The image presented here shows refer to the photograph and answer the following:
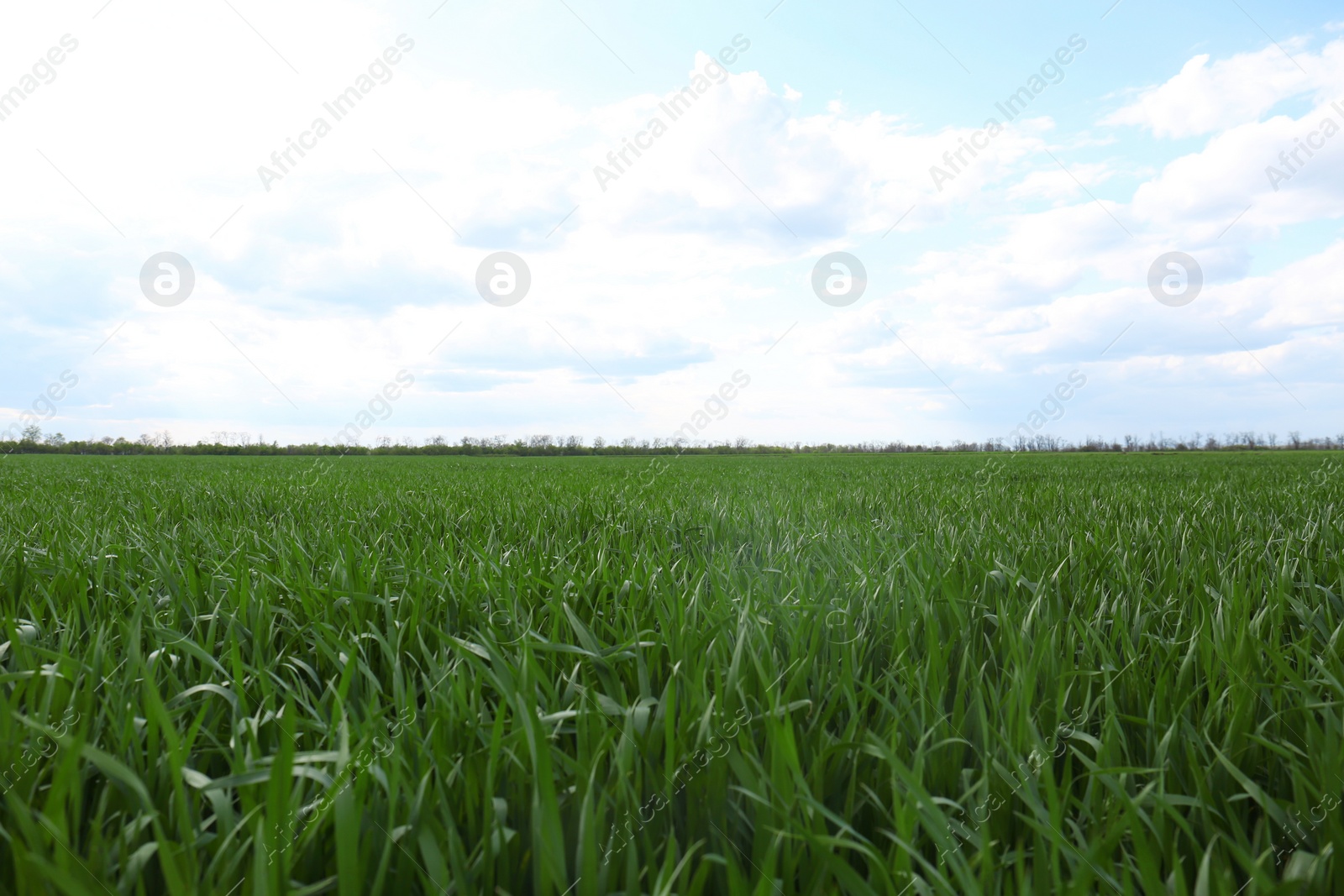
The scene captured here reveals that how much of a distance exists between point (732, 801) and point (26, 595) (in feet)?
6.50

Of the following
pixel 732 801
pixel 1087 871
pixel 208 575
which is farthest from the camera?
pixel 208 575

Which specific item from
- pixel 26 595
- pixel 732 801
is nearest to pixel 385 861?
pixel 732 801

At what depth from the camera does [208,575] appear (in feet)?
6.11

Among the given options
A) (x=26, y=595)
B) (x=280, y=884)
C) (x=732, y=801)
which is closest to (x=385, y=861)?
(x=280, y=884)

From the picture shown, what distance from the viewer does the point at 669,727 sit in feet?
2.88

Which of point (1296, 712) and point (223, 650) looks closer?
point (1296, 712)

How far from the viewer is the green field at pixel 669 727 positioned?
27.8 inches

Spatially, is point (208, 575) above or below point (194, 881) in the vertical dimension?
above

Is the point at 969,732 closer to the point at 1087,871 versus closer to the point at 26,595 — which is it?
the point at 1087,871

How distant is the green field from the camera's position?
2.32 ft

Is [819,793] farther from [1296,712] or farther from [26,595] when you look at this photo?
[26,595]

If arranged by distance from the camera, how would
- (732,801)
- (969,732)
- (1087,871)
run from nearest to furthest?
(1087,871)
(732,801)
(969,732)

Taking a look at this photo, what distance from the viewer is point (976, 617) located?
156cm

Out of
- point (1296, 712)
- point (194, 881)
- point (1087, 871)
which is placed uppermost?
point (1296, 712)
